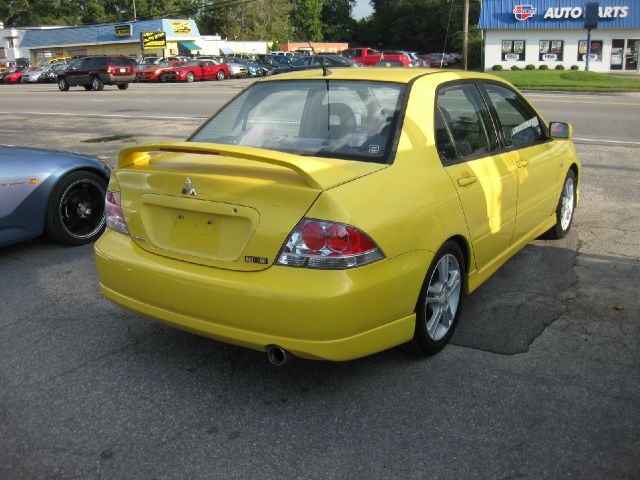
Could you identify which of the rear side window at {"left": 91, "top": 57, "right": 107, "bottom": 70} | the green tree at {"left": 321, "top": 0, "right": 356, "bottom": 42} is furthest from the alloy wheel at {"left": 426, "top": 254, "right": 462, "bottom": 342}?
the green tree at {"left": 321, "top": 0, "right": 356, "bottom": 42}

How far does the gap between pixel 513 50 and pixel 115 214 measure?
53.0 metres

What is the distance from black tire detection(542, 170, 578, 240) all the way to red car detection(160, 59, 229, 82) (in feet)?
128

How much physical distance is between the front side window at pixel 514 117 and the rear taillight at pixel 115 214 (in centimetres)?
260

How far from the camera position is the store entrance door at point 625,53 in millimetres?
48781

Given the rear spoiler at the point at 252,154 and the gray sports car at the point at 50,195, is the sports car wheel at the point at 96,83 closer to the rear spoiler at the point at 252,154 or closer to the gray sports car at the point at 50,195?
the gray sports car at the point at 50,195

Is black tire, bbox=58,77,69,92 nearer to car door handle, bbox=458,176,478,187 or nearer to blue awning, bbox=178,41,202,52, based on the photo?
car door handle, bbox=458,176,478,187

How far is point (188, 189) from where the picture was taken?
323cm

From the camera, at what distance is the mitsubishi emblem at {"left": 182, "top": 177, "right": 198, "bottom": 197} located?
3.21 m

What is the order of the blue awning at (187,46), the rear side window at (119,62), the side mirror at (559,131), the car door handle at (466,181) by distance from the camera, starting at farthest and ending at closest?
1. the blue awning at (187,46)
2. the rear side window at (119,62)
3. the side mirror at (559,131)
4. the car door handle at (466,181)

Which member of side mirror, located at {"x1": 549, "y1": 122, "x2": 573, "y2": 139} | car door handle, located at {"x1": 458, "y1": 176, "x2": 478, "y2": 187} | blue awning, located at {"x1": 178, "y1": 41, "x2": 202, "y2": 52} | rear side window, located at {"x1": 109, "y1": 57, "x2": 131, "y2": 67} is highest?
blue awning, located at {"x1": 178, "y1": 41, "x2": 202, "y2": 52}

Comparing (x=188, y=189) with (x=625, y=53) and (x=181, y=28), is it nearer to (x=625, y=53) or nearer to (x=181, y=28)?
(x=625, y=53)

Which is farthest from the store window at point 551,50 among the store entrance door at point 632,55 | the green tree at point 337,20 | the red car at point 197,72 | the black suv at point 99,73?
the green tree at point 337,20

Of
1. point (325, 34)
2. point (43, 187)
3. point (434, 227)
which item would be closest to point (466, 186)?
point (434, 227)

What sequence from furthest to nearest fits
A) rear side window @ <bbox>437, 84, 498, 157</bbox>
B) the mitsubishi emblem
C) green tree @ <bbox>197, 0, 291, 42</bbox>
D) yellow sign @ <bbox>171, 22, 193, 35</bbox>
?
green tree @ <bbox>197, 0, 291, 42</bbox>
yellow sign @ <bbox>171, 22, 193, 35</bbox>
rear side window @ <bbox>437, 84, 498, 157</bbox>
the mitsubishi emblem
